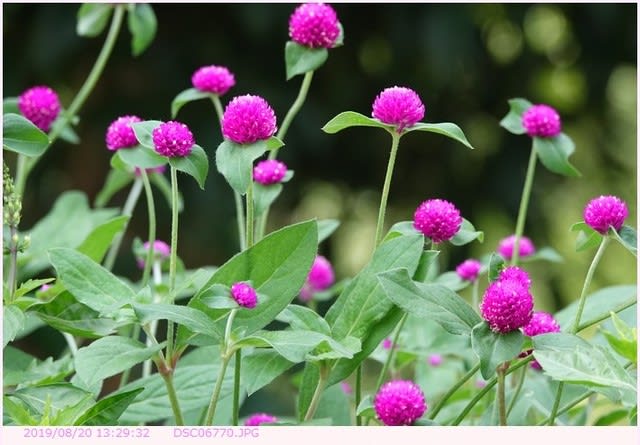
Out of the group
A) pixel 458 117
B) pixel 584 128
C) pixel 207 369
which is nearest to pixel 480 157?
pixel 458 117

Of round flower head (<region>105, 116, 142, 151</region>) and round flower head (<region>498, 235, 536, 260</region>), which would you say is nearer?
round flower head (<region>105, 116, 142, 151</region>)

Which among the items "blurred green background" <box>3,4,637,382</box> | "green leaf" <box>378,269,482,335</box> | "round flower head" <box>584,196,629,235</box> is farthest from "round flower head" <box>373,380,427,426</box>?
"blurred green background" <box>3,4,637,382</box>

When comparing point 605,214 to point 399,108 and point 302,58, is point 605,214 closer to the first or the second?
point 399,108

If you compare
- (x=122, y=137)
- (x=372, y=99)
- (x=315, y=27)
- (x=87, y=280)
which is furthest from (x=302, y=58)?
(x=372, y=99)

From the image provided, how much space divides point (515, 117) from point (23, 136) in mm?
397

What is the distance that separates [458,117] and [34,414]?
8.25 feet

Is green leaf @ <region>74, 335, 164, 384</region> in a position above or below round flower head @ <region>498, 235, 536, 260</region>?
above

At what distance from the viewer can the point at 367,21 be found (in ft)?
9.36

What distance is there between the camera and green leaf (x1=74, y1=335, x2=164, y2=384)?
49cm

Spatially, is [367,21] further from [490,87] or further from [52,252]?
[52,252]

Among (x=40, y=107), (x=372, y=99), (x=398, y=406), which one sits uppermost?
(x=40, y=107)

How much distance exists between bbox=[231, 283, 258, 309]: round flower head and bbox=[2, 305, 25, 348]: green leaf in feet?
0.43

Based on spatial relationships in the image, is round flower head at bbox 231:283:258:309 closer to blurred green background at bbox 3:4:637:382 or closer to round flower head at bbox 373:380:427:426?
round flower head at bbox 373:380:427:426

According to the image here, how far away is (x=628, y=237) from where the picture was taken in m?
0.56
